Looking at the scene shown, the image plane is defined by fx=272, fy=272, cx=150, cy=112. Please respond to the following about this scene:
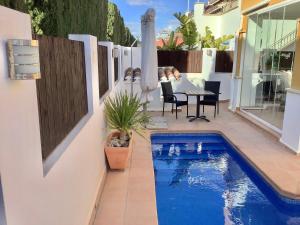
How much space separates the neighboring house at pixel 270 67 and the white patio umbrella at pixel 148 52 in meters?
3.32

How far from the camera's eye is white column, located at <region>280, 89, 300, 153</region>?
582 cm

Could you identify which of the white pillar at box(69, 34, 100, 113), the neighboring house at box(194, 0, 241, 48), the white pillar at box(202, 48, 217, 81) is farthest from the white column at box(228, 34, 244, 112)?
the neighboring house at box(194, 0, 241, 48)

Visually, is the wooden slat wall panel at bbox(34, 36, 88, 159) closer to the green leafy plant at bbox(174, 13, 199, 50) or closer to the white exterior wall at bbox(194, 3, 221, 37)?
the green leafy plant at bbox(174, 13, 199, 50)

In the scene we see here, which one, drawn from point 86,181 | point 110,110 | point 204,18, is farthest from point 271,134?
point 204,18

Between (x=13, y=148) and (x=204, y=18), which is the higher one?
(x=204, y=18)

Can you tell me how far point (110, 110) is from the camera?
5070 millimetres

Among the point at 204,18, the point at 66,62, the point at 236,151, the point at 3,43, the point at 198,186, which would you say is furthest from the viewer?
the point at 204,18

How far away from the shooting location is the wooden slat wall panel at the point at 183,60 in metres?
12.3

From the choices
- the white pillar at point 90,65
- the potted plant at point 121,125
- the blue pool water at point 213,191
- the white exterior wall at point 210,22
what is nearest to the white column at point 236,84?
the blue pool water at point 213,191

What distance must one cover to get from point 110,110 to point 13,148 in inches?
145

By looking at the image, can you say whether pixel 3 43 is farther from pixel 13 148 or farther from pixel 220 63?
pixel 220 63

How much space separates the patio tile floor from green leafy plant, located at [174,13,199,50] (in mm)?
6787

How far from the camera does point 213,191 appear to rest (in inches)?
189

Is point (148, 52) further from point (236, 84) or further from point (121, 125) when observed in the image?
point (236, 84)
